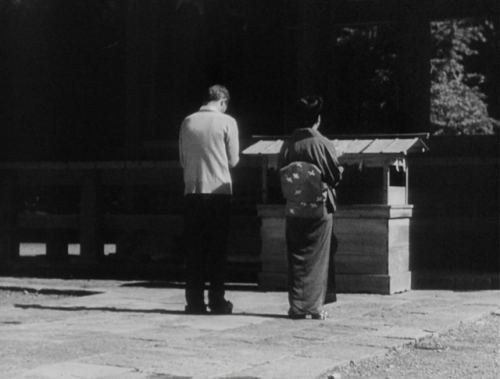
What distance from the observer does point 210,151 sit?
9008 millimetres

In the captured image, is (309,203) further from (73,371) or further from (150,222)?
(150,222)

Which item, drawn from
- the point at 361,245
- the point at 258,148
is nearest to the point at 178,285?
the point at 258,148

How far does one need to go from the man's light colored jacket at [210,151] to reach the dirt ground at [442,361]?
2106mm

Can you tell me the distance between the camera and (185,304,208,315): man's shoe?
8953 mm

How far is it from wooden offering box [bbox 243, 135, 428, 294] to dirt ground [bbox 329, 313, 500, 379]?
2.57m

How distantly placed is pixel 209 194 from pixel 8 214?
17.1ft

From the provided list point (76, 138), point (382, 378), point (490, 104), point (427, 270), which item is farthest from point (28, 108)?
point (490, 104)

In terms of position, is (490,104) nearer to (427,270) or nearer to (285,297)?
(427,270)

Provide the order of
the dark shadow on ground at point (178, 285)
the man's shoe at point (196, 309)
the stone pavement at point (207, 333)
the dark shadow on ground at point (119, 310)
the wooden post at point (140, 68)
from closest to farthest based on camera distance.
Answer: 1. the stone pavement at point (207, 333)
2. the dark shadow on ground at point (119, 310)
3. the man's shoe at point (196, 309)
4. the dark shadow on ground at point (178, 285)
5. the wooden post at point (140, 68)

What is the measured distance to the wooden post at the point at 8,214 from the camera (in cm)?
1360

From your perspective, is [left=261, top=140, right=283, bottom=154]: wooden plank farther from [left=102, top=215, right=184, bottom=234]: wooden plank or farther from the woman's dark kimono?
the woman's dark kimono

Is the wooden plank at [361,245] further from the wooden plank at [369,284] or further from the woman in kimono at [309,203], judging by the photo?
the woman in kimono at [309,203]

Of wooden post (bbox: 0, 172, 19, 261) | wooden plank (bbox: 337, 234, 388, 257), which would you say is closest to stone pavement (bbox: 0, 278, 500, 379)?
wooden plank (bbox: 337, 234, 388, 257)

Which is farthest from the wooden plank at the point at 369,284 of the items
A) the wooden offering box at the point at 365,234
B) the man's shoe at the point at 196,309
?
the man's shoe at the point at 196,309
